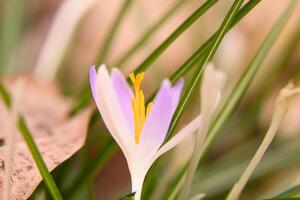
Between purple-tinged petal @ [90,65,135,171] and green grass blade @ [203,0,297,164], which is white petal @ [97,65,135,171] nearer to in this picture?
purple-tinged petal @ [90,65,135,171]

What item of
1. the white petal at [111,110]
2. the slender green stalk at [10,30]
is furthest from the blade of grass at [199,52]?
the slender green stalk at [10,30]

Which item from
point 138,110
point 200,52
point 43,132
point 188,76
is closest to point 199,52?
point 200,52

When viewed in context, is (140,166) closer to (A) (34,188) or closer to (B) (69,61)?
(A) (34,188)

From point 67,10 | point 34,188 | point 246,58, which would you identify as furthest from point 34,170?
point 246,58

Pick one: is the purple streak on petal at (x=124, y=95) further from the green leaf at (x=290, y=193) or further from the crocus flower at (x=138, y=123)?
the green leaf at (x=290, y=193)

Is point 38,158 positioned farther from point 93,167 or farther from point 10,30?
point 10,30
